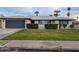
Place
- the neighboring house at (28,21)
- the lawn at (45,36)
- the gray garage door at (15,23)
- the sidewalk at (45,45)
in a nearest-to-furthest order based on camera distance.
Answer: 1. the sidewalk at (45,45)
2. the lawn at (45,36)
3. the neighboring house at (28,21)
4. the gray garage door at (15,23)

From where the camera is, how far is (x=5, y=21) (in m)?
33.6

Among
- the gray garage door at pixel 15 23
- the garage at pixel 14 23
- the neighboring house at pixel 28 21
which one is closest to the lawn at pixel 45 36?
the neighboring house at pixel 28 21

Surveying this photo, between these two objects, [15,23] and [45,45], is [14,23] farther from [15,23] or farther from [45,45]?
[45,45]

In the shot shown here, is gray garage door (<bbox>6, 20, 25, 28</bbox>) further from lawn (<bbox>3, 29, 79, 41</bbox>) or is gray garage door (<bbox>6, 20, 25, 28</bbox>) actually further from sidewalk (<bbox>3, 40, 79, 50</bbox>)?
sidewalk (<bbox>3, 40, 79, 50</bbox>)

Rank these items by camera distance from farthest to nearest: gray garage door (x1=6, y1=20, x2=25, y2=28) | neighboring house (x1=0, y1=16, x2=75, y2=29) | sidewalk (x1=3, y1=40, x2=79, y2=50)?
gray garage door (x1=6, y1=20, x2=25, y2=28) → neighboring house (x1=0, y1=16, x2=75, y2=29) → sidewalk (x1=3, y1=40, x2=79, y2=50)

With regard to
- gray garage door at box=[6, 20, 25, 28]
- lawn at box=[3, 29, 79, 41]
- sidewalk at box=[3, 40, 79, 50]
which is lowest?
sidewalk at box=[3, 40, 79, 50]

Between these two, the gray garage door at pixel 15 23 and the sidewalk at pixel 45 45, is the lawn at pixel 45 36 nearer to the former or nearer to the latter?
the sidewalk at pixel 45 45

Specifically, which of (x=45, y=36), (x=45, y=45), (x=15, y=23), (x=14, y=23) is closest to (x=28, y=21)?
(x=15, y=23)

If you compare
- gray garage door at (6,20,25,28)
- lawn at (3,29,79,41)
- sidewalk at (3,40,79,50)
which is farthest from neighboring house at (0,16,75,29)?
sidewalk at (3,40,79,50)
